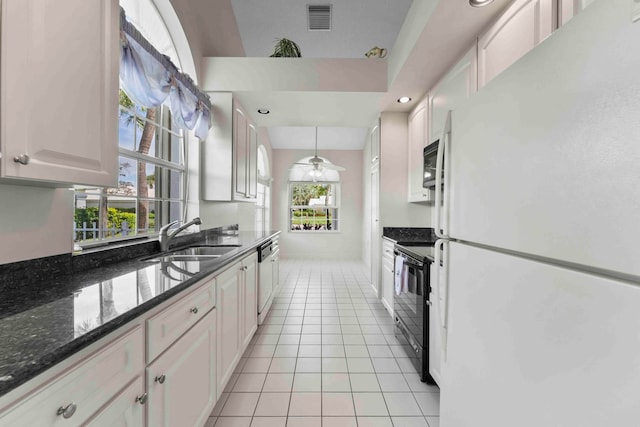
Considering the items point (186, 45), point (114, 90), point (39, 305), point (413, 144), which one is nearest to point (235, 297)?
point (39, 305)

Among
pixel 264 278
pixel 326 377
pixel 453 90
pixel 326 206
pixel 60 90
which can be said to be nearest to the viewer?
pixel 60 90

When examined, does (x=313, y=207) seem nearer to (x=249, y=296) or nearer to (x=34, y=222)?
(x=249, y=296)

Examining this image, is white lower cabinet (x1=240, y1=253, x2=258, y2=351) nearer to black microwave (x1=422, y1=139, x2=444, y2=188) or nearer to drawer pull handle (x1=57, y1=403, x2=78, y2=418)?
drawer pull handle (x1=57, y1=403, x2=78, y2=418)

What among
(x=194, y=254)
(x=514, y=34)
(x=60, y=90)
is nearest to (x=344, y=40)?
(x=514, y=34)

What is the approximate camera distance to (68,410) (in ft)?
2.12

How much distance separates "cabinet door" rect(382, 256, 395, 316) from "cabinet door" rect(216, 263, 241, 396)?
5.41ft

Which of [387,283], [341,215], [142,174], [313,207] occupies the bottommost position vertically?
[387,283]

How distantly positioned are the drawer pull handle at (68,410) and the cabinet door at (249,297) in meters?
1.43

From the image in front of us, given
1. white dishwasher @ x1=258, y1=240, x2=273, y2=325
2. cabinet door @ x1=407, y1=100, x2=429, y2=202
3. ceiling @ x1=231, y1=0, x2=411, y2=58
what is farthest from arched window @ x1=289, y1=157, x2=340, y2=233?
white dishwasher @ x1=258, y1=240, x2=273, y2=325

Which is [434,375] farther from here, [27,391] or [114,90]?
[114,90]

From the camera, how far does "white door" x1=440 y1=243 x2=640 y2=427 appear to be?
1.74 ft

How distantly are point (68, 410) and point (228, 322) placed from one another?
114 centimetres

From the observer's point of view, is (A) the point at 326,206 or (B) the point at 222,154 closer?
(B) the point at 222,154

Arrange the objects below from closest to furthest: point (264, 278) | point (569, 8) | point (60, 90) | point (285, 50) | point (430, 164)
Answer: point (60, 90), point (569, 8), point (430, 164), point (264, 278), point (285, 50)
